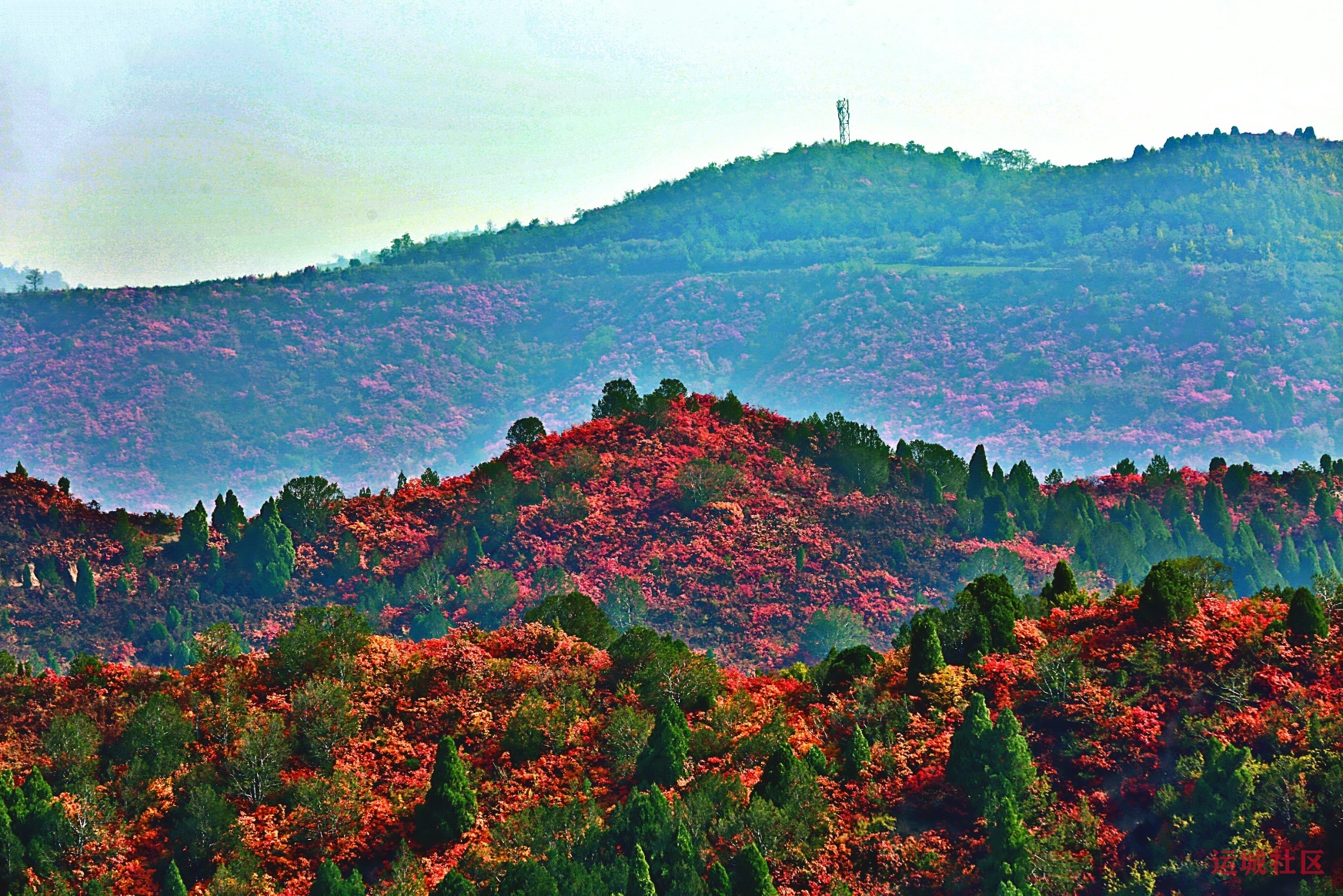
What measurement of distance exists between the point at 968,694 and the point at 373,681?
583 inches

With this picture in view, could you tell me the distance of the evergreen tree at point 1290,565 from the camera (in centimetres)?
7438

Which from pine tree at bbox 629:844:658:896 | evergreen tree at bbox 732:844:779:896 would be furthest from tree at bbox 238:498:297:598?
evergreen tree at bbox 732:844:779:896

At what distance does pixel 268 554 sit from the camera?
2635 inches

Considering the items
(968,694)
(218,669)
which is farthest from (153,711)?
(968,694)

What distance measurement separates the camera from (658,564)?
66312 mm

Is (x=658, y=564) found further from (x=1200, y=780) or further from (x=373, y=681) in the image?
(x=1200, y=780)

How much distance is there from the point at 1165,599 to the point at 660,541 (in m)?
31.3

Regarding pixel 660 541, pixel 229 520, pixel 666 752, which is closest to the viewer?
pixel 666 752

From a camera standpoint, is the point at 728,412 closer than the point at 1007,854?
No

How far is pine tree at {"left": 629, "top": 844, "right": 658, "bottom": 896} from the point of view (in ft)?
104

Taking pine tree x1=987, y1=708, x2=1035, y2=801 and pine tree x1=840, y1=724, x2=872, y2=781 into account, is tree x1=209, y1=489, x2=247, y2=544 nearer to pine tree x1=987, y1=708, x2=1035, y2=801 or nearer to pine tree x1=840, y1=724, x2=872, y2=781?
pine tree x1=840, y1=724, x2=872, y2=781

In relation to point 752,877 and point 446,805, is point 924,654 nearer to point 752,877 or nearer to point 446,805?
point 752,877

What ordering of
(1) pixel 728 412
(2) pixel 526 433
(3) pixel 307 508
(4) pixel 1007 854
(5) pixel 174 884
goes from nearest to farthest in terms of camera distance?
(4) pixel 1007 854, (5) pixel 174 884, (3) pixel 307 508, (2) pixel 526 433, (1) pixel 728 412

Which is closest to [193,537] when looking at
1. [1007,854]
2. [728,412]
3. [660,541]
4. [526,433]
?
[526,433]
